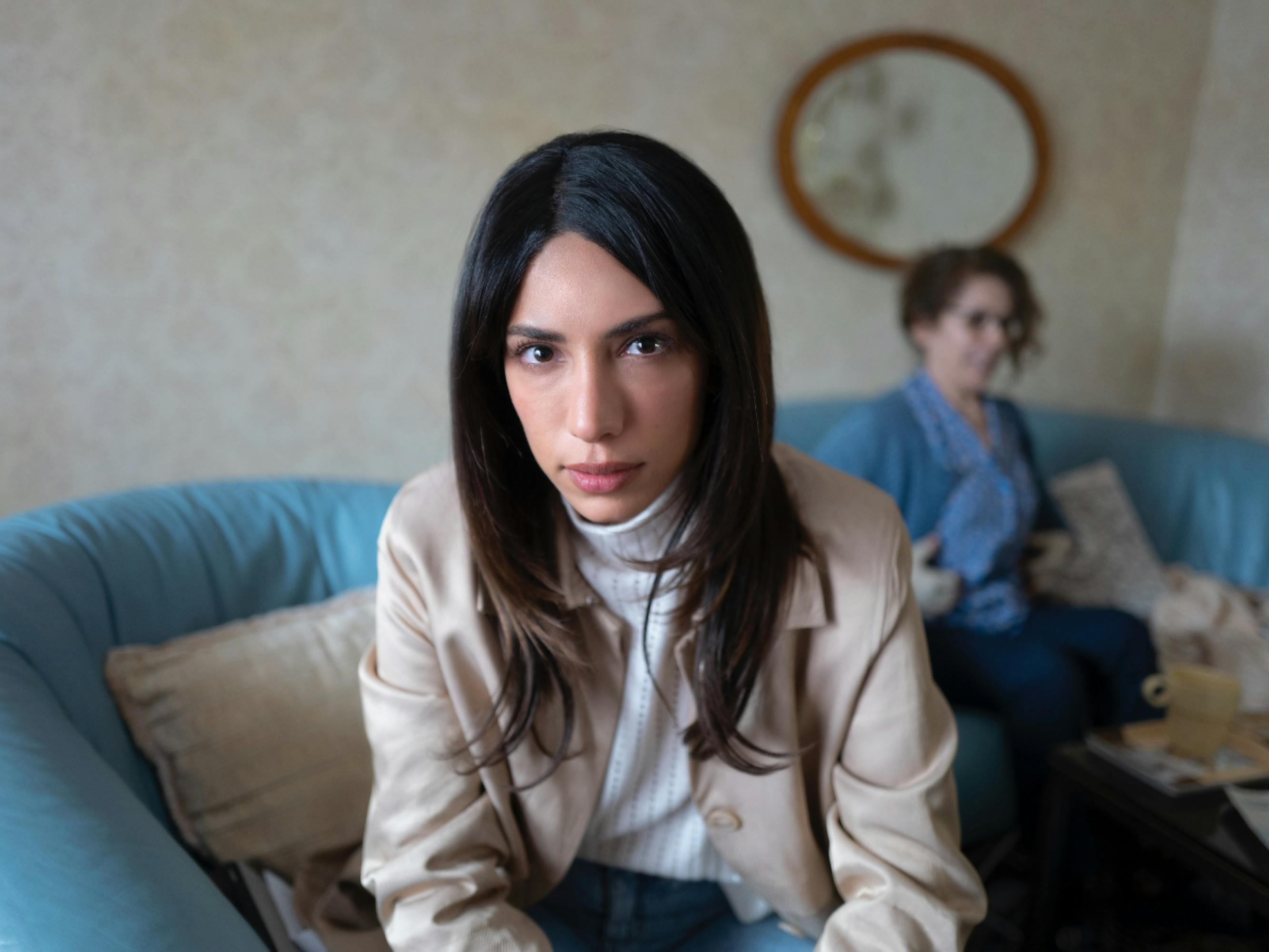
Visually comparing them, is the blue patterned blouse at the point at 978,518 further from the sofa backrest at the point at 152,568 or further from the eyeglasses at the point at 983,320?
the sofa backrest at the point at 152,568

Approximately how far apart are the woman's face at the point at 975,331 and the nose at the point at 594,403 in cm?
152

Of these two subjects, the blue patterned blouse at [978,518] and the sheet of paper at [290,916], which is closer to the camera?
the sheet of paper at [290,916]

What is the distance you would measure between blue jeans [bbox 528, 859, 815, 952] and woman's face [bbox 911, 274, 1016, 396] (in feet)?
4.65

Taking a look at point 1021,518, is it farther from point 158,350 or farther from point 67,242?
point 67,242

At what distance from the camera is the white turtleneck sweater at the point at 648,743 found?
95cm

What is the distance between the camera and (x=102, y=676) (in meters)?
1.14

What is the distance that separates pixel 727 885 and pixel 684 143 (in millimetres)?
1917

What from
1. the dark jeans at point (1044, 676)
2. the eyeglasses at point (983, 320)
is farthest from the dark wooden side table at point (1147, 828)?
the eyeglasses at point (983, 320)

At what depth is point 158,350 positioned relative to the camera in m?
1.97

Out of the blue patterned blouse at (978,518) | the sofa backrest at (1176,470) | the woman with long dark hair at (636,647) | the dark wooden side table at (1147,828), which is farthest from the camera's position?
→ the sofa backrest at (1176,470)

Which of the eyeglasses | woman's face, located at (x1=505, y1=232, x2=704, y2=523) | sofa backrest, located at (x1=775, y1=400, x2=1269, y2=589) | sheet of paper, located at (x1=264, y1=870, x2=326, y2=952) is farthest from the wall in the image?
sheet of paper, located at (x1=264, y1=870, x2=326, y2=952)

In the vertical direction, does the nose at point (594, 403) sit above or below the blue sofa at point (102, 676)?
above

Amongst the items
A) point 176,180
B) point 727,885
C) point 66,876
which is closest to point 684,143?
point 176,180

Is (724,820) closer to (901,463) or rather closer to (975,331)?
(901,463)
